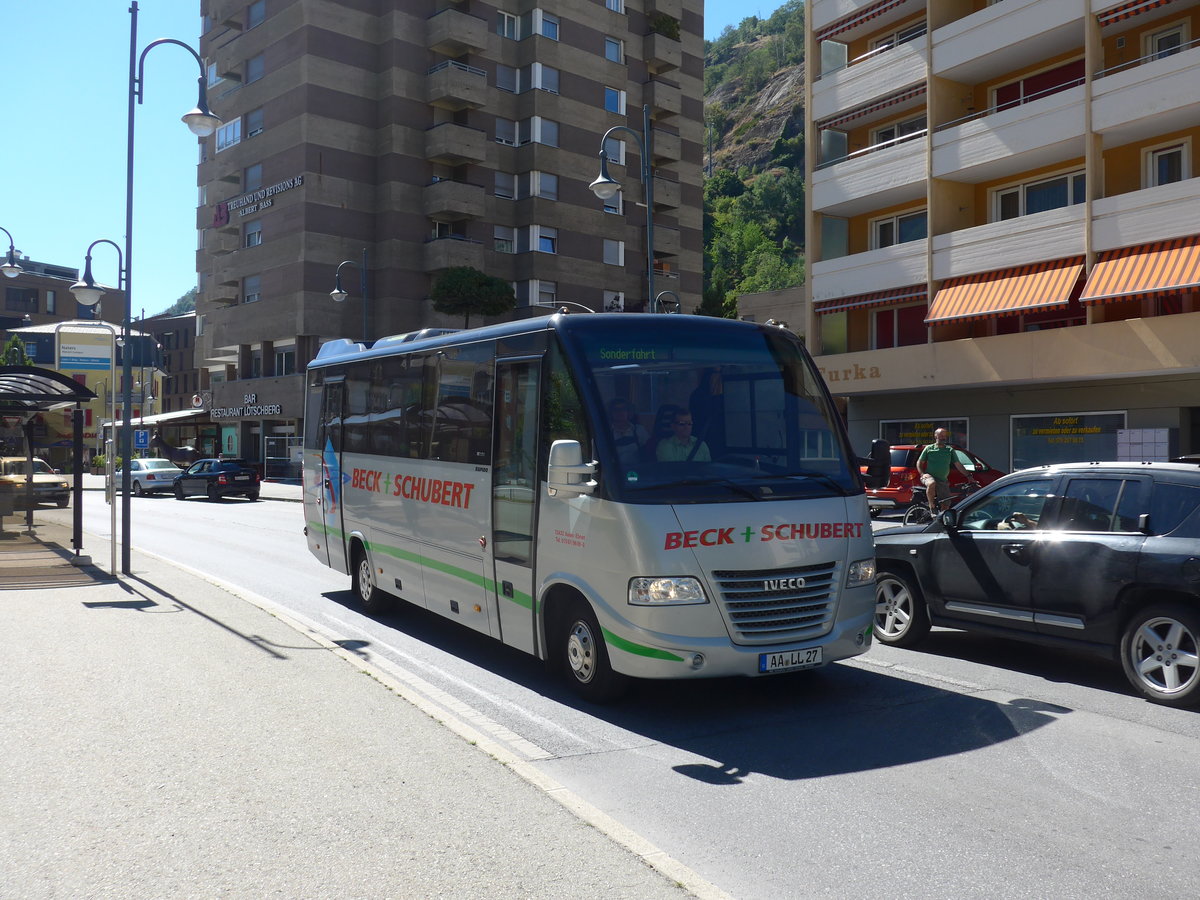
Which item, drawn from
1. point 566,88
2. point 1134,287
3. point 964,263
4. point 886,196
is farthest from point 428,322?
point 1134,287

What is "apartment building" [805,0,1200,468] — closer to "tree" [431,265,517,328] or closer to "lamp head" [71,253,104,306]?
"tree" [431,265,517,328]

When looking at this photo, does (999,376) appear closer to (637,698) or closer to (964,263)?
(964,263)

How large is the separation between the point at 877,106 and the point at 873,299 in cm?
585

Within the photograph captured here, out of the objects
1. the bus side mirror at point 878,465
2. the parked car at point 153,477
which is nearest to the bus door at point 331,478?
the bus side mirror at point 878,465

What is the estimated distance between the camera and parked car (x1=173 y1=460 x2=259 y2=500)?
117ft

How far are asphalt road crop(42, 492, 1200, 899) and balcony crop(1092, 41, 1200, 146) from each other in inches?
760

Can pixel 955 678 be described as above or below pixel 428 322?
below

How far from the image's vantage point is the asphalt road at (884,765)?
4.20 metres

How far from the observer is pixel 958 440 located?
28.9 meters

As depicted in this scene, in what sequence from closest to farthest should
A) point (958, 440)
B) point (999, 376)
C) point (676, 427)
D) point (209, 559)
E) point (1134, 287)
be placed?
point (676, 427)
point (209, 559)
point (1134, 287)
point (999, 376)
point (958, 440)

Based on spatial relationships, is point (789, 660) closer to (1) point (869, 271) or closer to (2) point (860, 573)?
(2) point (860, 573)

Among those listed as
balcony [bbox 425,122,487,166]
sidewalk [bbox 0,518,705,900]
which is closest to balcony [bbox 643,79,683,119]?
balcony [bbox 425,122,487,166]

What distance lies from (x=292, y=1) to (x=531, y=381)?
158 feet

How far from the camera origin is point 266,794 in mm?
4914
